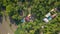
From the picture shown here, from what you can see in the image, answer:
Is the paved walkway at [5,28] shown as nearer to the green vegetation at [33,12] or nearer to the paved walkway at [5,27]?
the paved walkway at [5,27]

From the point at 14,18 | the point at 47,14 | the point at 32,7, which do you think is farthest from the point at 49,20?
the point at 14,18

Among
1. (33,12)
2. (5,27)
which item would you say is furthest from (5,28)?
Answer: (33,12)

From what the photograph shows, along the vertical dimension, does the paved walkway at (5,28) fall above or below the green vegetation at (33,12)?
below

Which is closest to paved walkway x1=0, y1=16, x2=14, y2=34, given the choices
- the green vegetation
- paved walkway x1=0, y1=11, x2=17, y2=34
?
paved walkway x1=0, y1=11, x2=17, y2=34

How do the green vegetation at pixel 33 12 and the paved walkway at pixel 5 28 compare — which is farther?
the paved walkway at pixel 5 28

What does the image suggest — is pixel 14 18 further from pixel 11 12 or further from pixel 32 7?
pixel 32 7

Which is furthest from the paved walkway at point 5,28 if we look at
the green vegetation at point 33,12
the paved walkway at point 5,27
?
the green vegetation at point 33,12

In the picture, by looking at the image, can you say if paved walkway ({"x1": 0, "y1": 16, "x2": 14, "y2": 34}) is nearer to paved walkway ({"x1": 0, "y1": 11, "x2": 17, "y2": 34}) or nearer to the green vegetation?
paved walkway ({"x1": 0, "y1": 11, "x2": 17, "y2": 34})

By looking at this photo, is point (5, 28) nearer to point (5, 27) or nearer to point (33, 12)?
point (5, 27)
